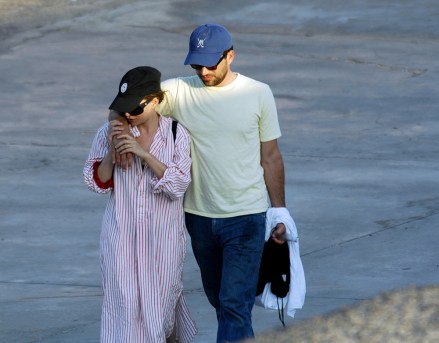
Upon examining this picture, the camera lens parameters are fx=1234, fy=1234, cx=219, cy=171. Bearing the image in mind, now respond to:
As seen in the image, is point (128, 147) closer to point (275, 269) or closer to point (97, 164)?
point (97, 164)

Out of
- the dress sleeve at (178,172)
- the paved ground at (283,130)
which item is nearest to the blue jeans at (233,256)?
the dress sleeve at (178,172)

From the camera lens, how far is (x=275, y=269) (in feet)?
18.4

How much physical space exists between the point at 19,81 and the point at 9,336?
24.9 ft

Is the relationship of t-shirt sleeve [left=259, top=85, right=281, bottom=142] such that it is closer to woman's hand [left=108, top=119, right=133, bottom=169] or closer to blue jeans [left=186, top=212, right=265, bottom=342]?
blue jeans [left=186, top=212, right=265, bottom=342]

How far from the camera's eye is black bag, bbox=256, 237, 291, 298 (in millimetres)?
5527

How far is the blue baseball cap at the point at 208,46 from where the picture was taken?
5.24m

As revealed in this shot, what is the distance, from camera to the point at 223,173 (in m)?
5.32

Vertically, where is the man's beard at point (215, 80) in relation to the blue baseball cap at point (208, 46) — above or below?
below

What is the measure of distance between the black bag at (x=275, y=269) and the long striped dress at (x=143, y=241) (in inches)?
20.7

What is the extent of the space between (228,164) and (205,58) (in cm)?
46

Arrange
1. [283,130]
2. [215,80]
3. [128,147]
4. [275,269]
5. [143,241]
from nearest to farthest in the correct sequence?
[128,147] → [143,241] → [215,80] → [275,269] → [283,130]

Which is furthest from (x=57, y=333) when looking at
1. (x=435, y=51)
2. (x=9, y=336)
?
(x=435, y=51)

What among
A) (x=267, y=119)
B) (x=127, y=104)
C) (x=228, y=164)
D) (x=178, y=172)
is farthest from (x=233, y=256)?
(x=127, y=104)

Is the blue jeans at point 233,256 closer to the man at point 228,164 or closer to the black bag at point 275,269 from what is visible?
the man at point 228,164
